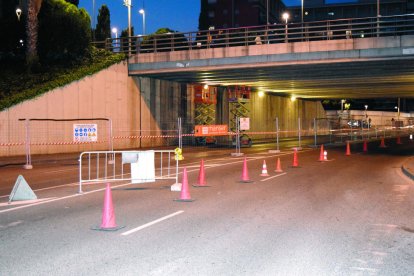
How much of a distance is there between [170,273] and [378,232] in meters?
4.09

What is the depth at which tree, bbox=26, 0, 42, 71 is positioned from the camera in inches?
1147

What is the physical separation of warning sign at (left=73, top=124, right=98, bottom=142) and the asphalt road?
8.16 m

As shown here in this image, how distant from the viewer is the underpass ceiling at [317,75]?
30.6 meters

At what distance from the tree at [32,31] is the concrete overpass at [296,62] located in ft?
21.2

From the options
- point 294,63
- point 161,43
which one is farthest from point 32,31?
point 294,63

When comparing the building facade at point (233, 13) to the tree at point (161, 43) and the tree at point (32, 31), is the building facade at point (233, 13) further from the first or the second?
the tree at point (32, 31)

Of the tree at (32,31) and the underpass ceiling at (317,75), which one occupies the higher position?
the tree at (32,31)

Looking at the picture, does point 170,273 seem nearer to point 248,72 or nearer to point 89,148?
→ point 89,148

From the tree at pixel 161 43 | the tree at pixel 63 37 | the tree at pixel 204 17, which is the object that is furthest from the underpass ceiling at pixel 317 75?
the tree at pixel 204 17

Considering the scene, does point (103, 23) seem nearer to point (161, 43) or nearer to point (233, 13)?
point (161, 43)

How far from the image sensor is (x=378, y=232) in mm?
8250

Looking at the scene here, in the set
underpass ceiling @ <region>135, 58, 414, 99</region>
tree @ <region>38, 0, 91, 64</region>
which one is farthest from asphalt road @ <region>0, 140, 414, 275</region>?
tree @ <region>38, 0, 91, 64</region>

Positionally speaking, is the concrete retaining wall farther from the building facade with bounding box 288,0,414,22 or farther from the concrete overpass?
the building facade with bounding box 288,0,414,22

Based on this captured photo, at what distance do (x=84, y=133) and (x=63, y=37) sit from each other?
11.8m
